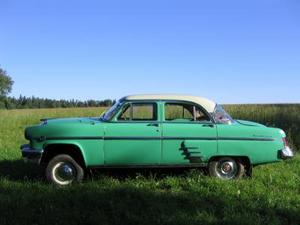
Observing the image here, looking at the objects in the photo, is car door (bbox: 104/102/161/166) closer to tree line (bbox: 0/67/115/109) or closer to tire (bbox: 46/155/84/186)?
tire (bbox: 46/155/84/186)

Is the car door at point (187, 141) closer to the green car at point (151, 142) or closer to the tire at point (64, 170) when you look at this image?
the green car at point (151, 142)

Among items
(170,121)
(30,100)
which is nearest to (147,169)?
(170,121)

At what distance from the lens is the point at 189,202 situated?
7.65 m

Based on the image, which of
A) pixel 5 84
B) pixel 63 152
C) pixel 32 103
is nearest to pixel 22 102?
pixel 32 103

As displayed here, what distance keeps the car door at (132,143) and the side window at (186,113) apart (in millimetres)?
491

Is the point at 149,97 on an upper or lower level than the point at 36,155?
upper

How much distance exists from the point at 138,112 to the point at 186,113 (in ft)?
2.98

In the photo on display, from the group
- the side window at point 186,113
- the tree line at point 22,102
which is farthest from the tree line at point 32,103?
the side window at point 186,113

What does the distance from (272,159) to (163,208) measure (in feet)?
9.53

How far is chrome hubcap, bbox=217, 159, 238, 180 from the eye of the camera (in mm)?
9438

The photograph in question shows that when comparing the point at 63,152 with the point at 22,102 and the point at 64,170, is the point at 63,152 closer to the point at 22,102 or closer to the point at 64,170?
the point at 64,170

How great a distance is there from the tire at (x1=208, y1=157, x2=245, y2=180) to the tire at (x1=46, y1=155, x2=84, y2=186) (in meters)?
2.40

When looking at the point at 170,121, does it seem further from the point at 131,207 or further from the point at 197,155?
the point at 131,207

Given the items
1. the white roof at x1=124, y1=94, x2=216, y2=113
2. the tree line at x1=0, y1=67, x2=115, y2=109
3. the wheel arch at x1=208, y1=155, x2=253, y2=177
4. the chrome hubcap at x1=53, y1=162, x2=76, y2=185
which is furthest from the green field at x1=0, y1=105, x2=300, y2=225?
the tree line at x1=0, y1=67, x2=115, y2=109
